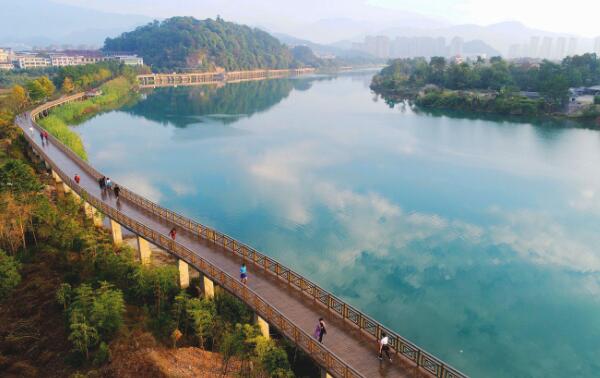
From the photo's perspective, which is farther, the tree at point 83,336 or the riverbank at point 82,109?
the riverbank at point 82,109

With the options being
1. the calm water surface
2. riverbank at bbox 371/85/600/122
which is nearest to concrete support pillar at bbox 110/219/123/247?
the calm water surface

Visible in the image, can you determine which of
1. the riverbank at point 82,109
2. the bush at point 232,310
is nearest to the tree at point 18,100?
the riverbank at point 82,109

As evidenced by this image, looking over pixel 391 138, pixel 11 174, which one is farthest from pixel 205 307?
pixel 391 138

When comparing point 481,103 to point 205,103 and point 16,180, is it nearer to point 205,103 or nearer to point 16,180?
point 205,103

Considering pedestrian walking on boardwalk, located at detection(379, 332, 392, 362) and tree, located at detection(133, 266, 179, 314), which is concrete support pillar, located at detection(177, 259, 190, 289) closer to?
tree, located at detection(133, 266, 179, 314)

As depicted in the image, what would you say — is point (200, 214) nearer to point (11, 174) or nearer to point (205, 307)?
point (11, 174)

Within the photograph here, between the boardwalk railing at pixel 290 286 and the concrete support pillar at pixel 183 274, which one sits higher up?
the boardwalk railing at pixel 290 286

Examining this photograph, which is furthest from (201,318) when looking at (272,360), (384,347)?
A: (384,347)

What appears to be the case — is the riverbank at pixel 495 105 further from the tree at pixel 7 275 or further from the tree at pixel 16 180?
the tree at pixel 7 275
